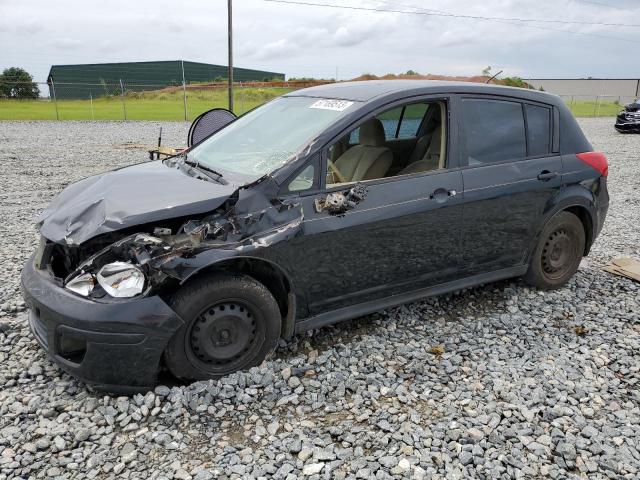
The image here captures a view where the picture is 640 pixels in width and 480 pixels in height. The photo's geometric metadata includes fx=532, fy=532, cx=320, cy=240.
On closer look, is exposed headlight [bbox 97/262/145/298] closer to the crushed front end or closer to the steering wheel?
the crushed front end

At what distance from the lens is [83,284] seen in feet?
9.61

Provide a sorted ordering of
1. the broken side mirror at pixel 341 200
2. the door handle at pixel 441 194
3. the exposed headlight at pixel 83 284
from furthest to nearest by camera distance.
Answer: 1. the door handle at pixel 441 194
2. the broken side mirror at pixel 341 200
3. the exposed headlight at pixel 83 284

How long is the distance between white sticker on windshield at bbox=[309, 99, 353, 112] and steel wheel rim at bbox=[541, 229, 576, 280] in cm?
221

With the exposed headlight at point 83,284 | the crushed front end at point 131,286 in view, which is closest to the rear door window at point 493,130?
the crushed front end at point 131,286

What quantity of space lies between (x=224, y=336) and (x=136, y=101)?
123 feet

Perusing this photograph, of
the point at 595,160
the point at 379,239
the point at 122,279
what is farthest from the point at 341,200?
the point at 595,160

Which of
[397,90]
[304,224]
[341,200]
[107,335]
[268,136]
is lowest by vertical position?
[107,335]

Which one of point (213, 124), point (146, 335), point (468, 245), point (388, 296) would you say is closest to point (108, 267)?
point (146, 335)

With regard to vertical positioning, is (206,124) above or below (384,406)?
above

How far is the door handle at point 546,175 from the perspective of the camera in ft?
14.0

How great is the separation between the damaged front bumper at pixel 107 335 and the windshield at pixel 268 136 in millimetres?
A: 1092

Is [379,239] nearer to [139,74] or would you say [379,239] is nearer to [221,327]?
[221,327]

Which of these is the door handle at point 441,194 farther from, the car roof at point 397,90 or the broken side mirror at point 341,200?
the car roof at point 397,90

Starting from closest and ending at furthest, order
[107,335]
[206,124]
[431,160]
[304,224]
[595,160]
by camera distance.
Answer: [107,335] → [304,224] → [431,160] → [595,160] → [206,124]
